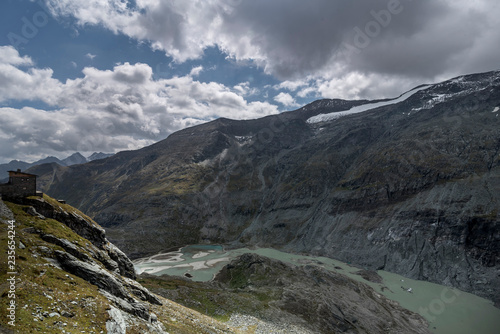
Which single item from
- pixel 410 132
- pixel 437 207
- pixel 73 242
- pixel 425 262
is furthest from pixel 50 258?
pixel 410 132

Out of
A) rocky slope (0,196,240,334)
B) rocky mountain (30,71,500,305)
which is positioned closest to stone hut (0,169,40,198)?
rocky slope (0,196,240,334)

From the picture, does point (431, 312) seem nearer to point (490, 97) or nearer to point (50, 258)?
point (50, 258)

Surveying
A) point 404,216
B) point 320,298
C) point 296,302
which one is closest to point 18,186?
point 296,302

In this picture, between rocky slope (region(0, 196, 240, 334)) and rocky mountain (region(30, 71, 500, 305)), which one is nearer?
rocky slope (region(0, 196, 240, 334))

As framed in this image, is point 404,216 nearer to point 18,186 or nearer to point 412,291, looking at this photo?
point 412,291

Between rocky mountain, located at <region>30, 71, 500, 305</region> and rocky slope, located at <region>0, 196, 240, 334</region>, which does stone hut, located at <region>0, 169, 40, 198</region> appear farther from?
rocky mountain, located at <region>30, 71, 500, 305</region>

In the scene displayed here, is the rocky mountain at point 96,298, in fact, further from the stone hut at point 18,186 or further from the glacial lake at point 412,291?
the glacial lake at point 412,291
